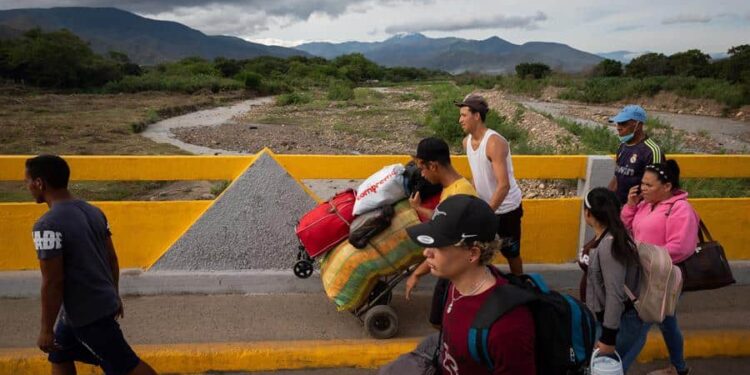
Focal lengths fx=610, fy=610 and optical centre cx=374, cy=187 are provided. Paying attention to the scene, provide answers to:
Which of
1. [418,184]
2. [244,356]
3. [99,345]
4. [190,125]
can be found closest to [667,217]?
[418,184]

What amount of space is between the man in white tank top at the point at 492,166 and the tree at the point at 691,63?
58661 mm

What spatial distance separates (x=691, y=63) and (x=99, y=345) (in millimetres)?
66811

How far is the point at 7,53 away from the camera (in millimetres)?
52438

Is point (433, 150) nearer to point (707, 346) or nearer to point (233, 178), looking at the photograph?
point (233, 178)

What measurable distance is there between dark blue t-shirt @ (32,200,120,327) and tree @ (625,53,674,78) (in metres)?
65.0

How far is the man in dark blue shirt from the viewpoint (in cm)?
270

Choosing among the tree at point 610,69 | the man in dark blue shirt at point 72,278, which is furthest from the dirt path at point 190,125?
the tree at point 610,69

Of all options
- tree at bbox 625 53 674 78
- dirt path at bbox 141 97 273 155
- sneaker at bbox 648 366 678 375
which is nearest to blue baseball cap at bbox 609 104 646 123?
sneaker at bbox 648 366 678 375

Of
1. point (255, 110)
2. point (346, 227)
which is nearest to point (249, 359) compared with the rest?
point (346, 227)

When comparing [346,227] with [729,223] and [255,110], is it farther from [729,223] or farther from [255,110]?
[255,110]

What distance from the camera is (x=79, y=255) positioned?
2.79m

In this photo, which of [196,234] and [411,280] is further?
[196,234]

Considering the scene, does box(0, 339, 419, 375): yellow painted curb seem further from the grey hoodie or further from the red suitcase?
the grey hoodie

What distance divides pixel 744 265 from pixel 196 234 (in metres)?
4.55
